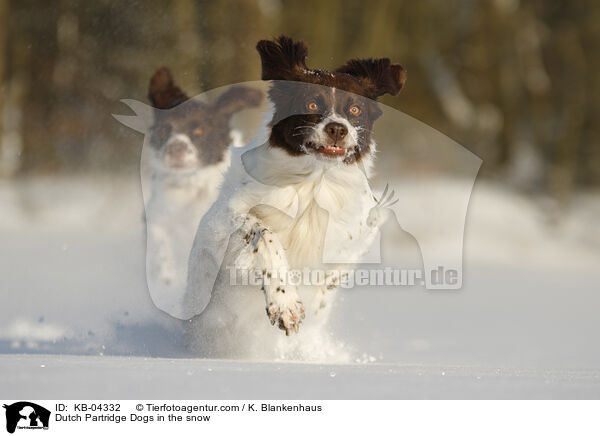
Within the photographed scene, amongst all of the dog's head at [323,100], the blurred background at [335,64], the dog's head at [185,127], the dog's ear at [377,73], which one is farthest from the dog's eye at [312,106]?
the dog's head at [185,127]

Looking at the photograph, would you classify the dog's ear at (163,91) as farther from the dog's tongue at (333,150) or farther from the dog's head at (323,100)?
the dog's tongue at (333,150)

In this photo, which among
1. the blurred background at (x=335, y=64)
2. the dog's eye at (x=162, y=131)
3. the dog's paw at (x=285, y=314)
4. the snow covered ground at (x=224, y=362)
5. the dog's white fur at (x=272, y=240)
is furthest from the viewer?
the blurred background at (x=335, y=64)

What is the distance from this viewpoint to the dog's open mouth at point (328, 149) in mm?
3445

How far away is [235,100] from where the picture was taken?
191 inches

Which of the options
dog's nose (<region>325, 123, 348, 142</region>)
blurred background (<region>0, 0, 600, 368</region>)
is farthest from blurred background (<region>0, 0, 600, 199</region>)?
dog's nose (<region>325, 123, 348, 142</region>)

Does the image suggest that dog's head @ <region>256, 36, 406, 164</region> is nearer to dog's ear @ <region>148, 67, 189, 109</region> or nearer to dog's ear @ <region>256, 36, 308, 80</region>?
dog's ear @ <region>256, 36, 308, 80</region>

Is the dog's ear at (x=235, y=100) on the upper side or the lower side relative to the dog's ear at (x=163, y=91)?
lower

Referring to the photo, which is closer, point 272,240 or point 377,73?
point 272,240

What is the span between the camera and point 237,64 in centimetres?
702

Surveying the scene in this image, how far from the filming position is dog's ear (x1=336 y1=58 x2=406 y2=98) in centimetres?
371

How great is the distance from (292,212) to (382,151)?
25.8 inches
